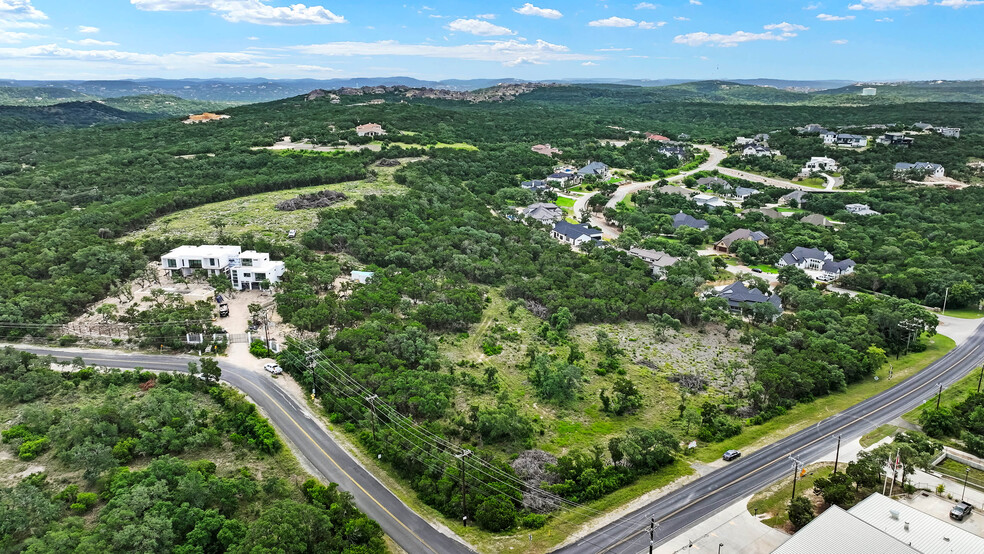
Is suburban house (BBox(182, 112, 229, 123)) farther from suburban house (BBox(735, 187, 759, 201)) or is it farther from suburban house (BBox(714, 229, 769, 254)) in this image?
suburban house (BBox(735, 187, 759, 201))

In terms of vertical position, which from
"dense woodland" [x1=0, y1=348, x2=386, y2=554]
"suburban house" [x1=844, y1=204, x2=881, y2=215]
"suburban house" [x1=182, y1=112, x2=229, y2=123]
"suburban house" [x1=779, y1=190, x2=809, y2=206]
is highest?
"suburban house" [x1=182, y1=112, x2=229, y2=123]

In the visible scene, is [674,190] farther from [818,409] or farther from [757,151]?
[818,409]

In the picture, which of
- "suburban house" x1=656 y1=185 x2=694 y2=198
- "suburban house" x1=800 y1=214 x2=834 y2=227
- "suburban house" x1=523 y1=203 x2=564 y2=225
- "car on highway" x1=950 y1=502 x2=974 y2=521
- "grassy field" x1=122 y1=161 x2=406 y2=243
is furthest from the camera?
"suburban house" x1=656 y1=185 x2=694 y2=198

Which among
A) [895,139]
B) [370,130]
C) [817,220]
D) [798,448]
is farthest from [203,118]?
[895,139]

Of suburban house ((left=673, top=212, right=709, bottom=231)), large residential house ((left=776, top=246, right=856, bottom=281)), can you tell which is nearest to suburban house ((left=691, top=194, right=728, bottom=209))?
suburban house ((left=673, top=212, right=709, bottom=231))

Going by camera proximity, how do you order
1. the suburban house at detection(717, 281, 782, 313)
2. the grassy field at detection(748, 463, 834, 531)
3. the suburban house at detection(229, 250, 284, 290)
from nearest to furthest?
the grassy field at detection(748, 463, 834, 531) → the suburban house at detection(229, 250, 284, 290) → the suburban house at detection(717, 281, 782, 313)

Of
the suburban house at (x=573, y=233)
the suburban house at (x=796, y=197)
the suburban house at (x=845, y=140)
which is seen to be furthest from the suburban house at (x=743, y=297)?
the suburban house at (x=845, y=140)

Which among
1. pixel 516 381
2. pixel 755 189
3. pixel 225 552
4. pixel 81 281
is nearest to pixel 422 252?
pixel 516 381
